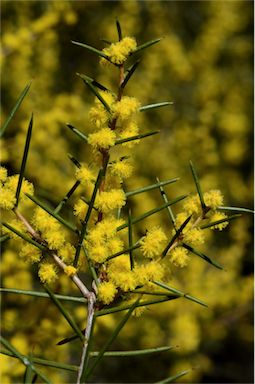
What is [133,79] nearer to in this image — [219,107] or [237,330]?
[219,107]

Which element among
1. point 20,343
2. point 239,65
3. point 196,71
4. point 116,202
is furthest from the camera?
point 239,65

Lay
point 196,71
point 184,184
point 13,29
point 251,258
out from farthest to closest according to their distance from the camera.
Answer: point 196,71 < point 251,258 < point 184,184 < point 13,29

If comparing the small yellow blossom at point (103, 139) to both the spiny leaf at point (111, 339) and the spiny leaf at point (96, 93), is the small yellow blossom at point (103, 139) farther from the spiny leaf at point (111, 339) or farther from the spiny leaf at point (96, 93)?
the spiny leaf at point (111, 339)

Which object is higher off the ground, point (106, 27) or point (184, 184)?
point (106, 27)

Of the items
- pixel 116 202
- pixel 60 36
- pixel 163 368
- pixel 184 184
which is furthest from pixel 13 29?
pixel 116 202

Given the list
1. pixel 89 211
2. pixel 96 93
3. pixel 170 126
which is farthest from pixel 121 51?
pixel 170 126

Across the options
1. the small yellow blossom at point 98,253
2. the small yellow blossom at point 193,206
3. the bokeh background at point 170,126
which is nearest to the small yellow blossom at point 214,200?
the small yellow blossom at point 193,206
